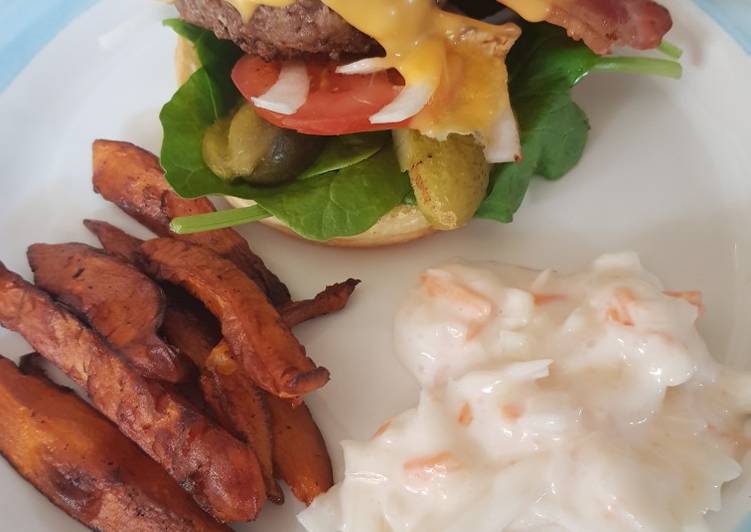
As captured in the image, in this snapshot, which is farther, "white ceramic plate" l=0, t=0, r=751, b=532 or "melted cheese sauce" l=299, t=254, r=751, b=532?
"white ceramic plate" l=0, t=0, r=751, b=532

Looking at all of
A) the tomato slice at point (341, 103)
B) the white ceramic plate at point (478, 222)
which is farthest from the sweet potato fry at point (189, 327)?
the tomato slice at point (341, 103)

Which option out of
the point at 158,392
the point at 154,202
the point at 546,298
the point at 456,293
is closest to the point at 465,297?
the point at 456,293

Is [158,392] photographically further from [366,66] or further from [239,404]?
[366,66]

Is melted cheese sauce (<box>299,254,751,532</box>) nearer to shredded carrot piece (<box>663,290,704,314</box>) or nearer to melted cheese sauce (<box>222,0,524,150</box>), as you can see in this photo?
shredded carrot piece (<box>663,290,704,314</box>)

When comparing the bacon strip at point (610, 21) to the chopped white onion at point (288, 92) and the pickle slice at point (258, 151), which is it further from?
the pickle slice at point (258, 151)

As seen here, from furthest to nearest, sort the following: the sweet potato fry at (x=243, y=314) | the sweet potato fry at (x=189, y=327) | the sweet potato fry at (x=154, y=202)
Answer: the sweet potato fry at (x=154, y=202) < the sweet potato fry at (x=189, y=327) < the sweet potato fry at (x=243, y=314)

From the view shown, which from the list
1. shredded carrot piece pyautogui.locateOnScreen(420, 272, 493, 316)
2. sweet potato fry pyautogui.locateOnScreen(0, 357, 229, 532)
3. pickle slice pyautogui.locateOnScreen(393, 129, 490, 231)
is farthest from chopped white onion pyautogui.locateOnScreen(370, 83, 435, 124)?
sweet potato fry pyautogui.locateOnScreen(0, 357, 229, 532)
